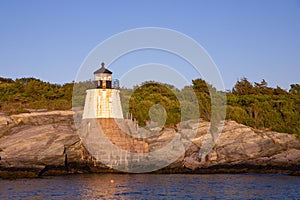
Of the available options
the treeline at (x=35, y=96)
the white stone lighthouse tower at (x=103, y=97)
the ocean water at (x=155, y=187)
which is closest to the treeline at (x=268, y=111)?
the ocean water at (x=155, y=187)

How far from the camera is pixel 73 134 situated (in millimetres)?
29375

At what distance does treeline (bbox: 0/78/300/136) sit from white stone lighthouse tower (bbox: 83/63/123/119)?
3664mm

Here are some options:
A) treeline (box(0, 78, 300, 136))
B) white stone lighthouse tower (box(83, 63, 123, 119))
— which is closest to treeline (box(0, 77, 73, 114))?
treeline (box(0, 78, 300, 136))

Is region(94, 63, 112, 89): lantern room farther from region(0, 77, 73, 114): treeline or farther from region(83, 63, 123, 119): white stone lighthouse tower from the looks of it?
region(0, 77, 73, 114): treeline

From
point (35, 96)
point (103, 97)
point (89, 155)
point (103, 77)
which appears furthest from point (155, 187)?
point (35, 96)

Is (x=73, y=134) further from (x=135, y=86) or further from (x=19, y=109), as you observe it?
(x=135, y=86)

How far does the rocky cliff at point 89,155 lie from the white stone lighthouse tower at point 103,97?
172 cm

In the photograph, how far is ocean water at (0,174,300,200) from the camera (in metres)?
20.6

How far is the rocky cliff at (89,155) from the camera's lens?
91.1 ft

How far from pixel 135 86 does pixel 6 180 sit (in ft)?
63.3

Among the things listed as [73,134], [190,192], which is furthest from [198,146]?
[190,192]

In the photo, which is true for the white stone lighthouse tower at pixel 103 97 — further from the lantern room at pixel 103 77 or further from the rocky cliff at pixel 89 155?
the rocky cliff at pixel 89 155

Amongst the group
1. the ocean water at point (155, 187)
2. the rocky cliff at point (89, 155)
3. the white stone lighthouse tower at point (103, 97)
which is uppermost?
the white stone lighthouse tower at point (103, 97)

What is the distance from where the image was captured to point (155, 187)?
23.2m
